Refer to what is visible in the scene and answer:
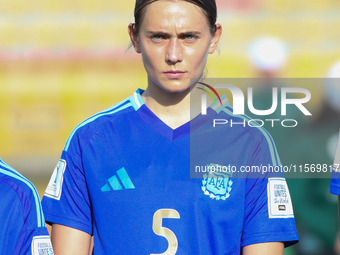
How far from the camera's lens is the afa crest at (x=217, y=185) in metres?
1.63

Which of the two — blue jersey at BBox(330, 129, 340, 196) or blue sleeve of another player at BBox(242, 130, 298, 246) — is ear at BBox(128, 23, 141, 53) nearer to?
blue sleeve of another player at BBox(242, 130, 298, 246)

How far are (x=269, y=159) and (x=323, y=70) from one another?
240 cm

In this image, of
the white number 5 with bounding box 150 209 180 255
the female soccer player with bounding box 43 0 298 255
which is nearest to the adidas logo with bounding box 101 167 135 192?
the female soccer player with bounding box 43 0 298 255

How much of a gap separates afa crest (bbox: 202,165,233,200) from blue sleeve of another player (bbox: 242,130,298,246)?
7 cm

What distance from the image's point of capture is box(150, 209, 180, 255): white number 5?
62.2 inches

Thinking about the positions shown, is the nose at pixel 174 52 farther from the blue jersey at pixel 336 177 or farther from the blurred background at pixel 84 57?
the blurred background at pixel 84 57

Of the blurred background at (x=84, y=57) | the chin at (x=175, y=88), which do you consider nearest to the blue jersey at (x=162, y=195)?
the chin at (x=175, y=88)

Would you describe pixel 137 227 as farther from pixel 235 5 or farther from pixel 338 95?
pixel 235 5

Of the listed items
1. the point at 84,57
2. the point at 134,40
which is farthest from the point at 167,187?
the point at 84,57

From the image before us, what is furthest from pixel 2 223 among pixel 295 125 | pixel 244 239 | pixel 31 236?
pixel 295 125

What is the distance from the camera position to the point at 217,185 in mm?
1648

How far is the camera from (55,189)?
169 cm

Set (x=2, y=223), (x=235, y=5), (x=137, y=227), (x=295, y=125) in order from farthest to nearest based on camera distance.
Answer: (x=235, y=5)
(x=295, y=125)
(x=137, y=227)
(x=2, y=223)

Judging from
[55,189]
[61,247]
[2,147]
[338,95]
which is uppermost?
[338,95]
